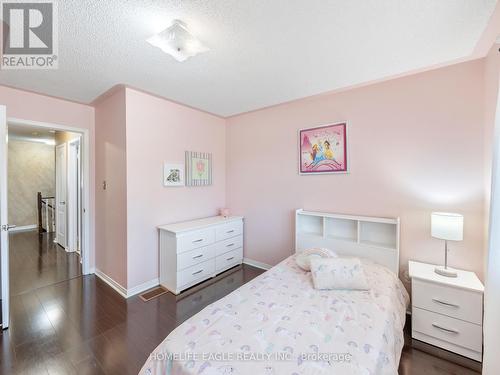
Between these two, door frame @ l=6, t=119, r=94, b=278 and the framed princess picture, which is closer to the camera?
Answer: the framed princess picture

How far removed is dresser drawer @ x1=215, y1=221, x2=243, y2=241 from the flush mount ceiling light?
222 cm

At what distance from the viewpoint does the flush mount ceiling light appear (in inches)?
60.9

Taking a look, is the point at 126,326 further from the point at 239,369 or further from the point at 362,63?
the point at 362,63

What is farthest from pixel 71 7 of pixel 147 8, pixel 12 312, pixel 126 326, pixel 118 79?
pixel 12 312

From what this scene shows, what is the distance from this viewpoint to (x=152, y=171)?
285 centimetres

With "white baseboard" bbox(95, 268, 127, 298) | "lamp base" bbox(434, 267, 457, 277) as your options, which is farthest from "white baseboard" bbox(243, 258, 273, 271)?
"lamp base" bbox(434, 267, 457, 277)

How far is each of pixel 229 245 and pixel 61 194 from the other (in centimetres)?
385

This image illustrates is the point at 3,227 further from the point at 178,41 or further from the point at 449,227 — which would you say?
the point at 449,227

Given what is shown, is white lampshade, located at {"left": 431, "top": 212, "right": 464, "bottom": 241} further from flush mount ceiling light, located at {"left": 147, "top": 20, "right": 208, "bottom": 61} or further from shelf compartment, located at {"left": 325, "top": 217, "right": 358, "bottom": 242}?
flush mount ceiling light, located at {"left": 147, "top": 20, "right": 208, "bottom": 61}

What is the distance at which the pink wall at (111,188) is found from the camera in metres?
2.65

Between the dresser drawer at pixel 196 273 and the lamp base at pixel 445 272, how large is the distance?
2.51 m

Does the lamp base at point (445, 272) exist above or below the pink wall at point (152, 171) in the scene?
below

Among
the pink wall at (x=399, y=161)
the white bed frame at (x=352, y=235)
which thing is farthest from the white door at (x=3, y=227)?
the white bed frame at (x=352, y=235)

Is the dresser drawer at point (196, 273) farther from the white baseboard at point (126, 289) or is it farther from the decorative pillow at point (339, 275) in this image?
the decorative pillow at point (339, 275)
